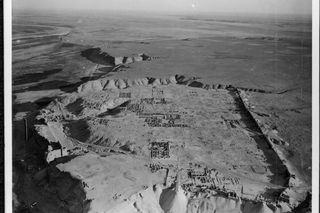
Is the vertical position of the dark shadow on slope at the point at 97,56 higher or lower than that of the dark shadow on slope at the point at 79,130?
higher

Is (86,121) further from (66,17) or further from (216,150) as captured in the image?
(216,150)

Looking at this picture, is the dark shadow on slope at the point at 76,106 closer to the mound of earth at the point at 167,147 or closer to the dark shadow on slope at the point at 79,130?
the mound of earth at the point at 167,147

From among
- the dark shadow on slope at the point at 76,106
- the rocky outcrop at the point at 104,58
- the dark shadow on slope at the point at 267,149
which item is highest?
the rocky outcrop at the point at 104,58

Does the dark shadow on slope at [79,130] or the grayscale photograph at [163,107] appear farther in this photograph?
the dark shadow on slope at [79,130]

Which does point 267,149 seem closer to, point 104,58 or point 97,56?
point 104,58

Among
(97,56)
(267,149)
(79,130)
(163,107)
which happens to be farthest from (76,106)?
(267,149)

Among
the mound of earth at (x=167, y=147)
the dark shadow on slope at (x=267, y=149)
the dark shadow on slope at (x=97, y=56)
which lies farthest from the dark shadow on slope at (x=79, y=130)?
the dark shadow on slope at (x=267, y=149)

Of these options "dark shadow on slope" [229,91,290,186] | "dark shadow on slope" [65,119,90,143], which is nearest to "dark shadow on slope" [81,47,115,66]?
"dark shadow on slope" [65,119,90,143]

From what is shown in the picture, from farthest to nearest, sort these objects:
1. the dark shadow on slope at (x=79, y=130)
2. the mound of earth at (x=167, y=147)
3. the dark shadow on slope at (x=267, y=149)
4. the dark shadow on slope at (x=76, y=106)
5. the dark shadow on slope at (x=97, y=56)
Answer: the dark shadow on slope at (x=97, y=56) → the dark shadow on slope at (x=76, y=106) → the dark shadow on slope at (x=79, y=130) → the dark shadow on slope at (x=267, y=149) → the mound of earth at (x=167, y=147)
